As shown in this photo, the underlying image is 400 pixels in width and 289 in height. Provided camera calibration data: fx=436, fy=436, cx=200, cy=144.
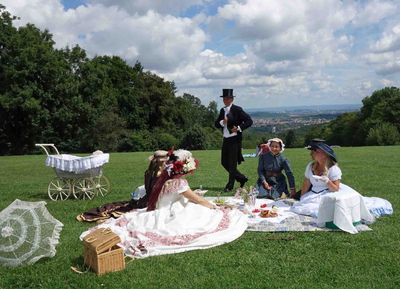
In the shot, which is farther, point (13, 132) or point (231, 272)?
point (13, 132)

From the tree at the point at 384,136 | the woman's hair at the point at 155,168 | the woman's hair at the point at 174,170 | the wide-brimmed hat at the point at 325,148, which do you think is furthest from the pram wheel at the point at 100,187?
the tree at the point at 384,136

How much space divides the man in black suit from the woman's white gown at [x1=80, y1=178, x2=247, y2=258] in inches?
129

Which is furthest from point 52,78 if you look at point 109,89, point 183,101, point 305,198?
point 305,198

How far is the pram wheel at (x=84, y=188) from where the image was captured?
9609 millimetres

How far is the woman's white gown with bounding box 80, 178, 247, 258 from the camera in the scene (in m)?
5.70

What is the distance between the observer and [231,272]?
16.1 feet

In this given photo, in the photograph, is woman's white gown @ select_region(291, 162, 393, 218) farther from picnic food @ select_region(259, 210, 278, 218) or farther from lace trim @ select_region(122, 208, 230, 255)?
lace trim @ select_region(122, 208, 230, 255)

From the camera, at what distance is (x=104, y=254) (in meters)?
4.94

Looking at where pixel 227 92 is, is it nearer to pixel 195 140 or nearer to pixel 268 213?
pixel 268 213

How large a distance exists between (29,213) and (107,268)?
120 centimetres

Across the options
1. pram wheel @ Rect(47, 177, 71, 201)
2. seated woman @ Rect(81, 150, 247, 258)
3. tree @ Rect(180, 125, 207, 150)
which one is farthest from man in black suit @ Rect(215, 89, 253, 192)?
tree @ Rect(180, 125, 207, 150)

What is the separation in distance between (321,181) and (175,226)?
2.76 meters

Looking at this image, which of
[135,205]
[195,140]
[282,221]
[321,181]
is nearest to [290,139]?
[195,140]

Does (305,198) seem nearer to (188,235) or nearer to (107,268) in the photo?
(188,235)
